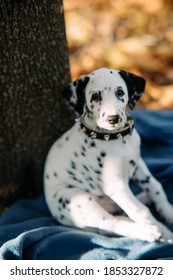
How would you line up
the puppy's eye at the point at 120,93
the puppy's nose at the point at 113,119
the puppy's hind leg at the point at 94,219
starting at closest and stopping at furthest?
1. the puppy's nose at the point at 113,119
2. the puppy's eye at the point at 120,93
3. the puppy's hind leg at the point at 94,219

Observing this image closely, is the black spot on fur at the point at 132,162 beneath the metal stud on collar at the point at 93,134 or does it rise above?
beneath

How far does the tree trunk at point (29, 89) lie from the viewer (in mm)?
3312

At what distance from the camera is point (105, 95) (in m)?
3.10

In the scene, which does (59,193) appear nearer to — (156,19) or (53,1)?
(53,1)

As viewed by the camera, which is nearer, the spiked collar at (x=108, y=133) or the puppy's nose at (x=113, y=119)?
the puppy's nose at (x=113, y=119)

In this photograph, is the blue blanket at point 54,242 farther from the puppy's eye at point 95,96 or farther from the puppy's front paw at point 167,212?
the puppy's eye at point 95,96

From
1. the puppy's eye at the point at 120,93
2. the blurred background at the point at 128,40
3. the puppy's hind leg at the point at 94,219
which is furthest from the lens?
the blurred background at the point at 128,40

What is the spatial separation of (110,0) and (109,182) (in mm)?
4115

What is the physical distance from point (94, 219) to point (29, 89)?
110 cm

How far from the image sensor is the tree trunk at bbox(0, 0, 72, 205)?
3312 millimetres

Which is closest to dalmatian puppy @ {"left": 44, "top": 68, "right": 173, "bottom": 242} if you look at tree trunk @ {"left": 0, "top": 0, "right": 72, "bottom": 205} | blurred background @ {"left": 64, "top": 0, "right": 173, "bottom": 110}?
tree trunk @ {"left": 0, "top": 0, "right": 72, "bottom": 205}

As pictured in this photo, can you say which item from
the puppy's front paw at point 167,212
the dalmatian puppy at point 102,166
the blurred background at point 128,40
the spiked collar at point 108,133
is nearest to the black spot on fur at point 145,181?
the dalmatian puppy at point 102,166

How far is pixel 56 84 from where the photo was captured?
369cm

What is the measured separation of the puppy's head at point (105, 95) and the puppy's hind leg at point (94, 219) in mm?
573
